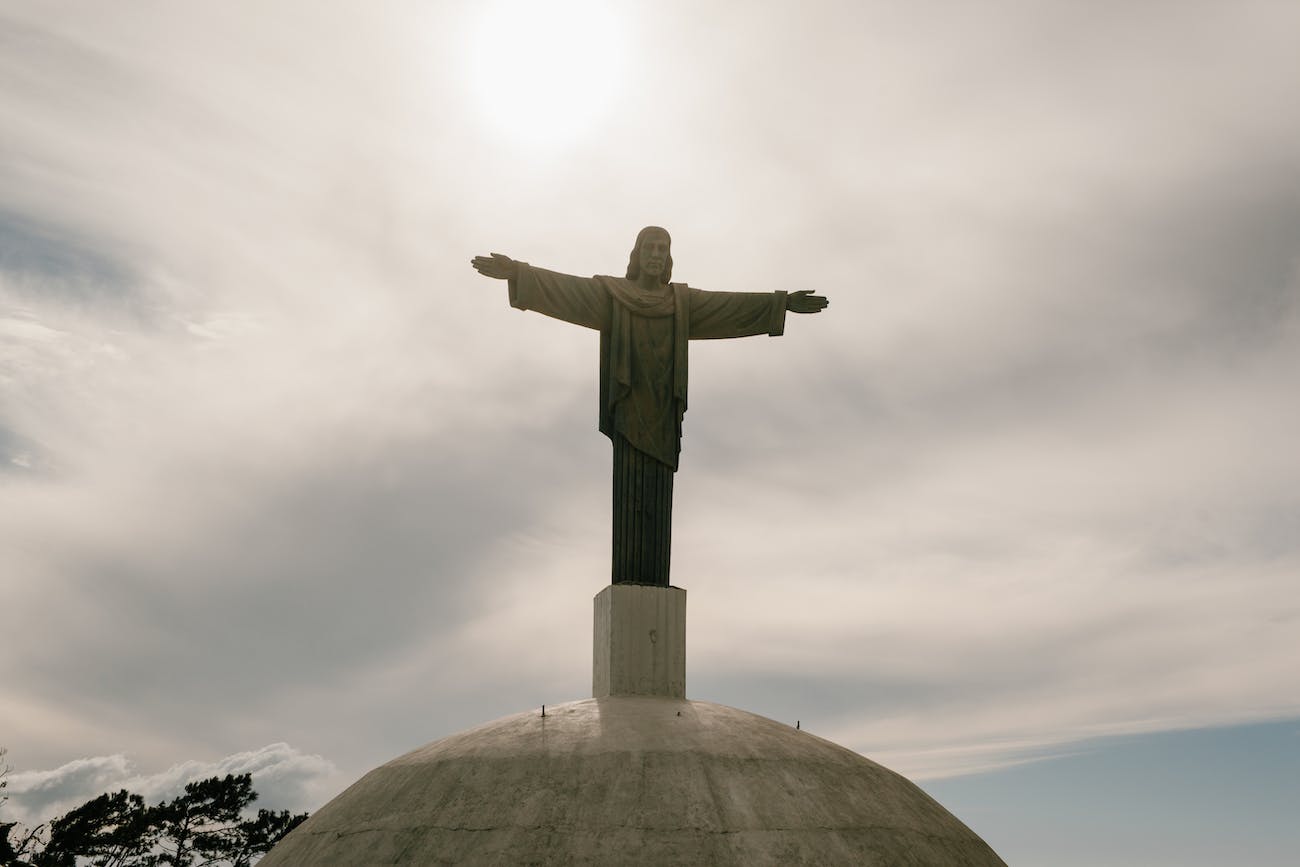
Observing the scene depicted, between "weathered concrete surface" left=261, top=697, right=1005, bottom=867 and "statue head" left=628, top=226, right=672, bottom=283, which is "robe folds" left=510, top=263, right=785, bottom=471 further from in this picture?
"weathered concrete surface" left=261, top=697, right=1005, bottom=867

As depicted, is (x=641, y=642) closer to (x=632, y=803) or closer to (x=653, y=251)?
(x=632, y=803)

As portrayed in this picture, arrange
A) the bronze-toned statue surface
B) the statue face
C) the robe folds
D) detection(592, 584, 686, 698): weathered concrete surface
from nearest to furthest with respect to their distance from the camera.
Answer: detection(592, 584, 686, 698): weathered concrete surface → the bronze-toned statue surface → the robe folds → the statue face

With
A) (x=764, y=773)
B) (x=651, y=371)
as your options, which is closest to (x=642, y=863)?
(x=764, y=773)

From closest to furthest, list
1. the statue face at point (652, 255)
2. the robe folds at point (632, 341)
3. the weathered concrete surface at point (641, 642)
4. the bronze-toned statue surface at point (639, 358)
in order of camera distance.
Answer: the weathered concrete surface at point (641, 642) → the bronze-toned statue surface at point (639, 358) → the robe folds at point (632, 341) → the statue face at point (652, 255)

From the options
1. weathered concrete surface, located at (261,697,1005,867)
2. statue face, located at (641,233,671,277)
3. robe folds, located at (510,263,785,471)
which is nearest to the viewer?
weathered concrete surface, located at (261,697,1005,867)

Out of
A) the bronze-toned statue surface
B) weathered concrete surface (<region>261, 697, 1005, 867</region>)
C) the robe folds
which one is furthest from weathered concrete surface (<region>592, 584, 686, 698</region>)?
the robe folds

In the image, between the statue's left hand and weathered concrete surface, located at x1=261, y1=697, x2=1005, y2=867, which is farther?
the statue's left hand

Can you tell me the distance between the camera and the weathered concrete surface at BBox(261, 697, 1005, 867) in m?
11.9

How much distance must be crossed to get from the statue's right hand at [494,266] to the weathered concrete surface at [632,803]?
22.8 feet

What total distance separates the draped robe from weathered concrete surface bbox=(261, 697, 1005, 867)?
10.4 feet

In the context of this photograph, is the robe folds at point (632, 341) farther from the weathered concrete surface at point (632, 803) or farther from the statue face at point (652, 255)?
the weathered concrete surface at point (632, 803)

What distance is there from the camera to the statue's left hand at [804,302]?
756 inches

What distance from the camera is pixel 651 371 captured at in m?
18.0

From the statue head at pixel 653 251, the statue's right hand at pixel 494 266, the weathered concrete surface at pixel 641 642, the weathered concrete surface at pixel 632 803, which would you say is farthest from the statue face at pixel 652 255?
the weathered concrete surface at pixel 632 803
